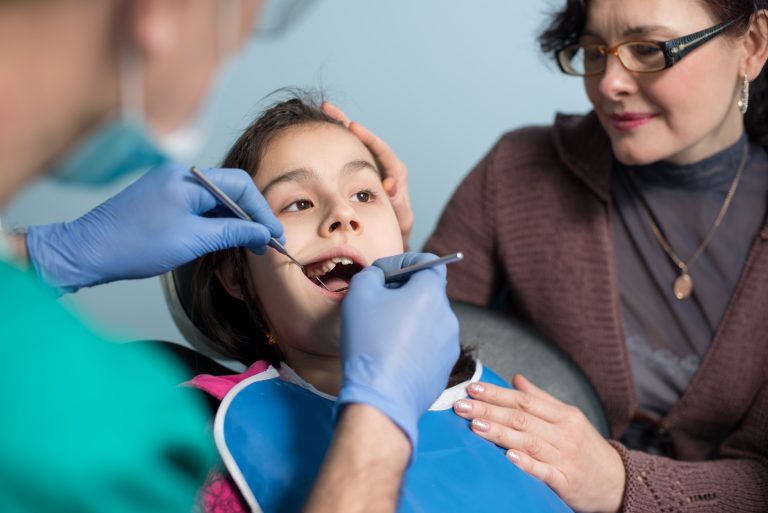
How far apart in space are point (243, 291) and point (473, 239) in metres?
0.72

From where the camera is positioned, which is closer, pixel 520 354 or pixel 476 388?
pixel 476 388

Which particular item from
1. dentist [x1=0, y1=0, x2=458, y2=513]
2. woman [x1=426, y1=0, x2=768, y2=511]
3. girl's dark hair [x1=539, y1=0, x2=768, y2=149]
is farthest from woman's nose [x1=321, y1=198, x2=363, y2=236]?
girl's dark hair [x1=539, y1=0, x2=768, y2=149]

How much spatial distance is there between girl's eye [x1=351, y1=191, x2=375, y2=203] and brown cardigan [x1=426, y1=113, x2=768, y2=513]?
572 millimetres

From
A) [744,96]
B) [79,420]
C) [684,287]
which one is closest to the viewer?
[79,420]

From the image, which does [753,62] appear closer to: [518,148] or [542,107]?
[518,148]

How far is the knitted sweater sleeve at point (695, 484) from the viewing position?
5.35 feet

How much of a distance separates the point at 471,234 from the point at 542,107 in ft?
4.20

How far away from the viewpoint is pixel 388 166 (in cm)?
183

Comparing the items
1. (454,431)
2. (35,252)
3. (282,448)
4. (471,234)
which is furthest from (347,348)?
(471,234)

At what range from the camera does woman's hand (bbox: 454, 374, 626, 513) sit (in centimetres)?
152

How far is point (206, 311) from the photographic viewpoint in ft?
5.56

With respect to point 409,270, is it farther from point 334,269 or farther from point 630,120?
point 630,120

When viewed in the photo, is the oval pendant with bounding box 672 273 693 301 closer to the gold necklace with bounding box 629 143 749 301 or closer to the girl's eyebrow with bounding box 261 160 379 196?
the gold necklace with bounding box 629 143 749 301

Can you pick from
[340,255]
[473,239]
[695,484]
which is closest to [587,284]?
[473,239]
